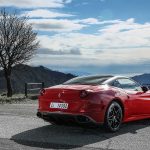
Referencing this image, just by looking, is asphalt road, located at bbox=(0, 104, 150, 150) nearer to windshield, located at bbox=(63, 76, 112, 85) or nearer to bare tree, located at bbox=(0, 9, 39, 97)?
windshield, located at bbox=(63, 76, 112, 85)

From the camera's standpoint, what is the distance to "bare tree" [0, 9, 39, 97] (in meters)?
52.1

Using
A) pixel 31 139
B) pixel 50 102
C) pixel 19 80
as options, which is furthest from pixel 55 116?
pixel 19 80

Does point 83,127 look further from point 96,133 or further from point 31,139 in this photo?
point 31,139

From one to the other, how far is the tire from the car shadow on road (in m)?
0.15

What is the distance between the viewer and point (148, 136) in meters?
9.81

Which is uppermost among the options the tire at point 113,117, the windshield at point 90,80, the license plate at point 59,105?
the windshield at point 90,80

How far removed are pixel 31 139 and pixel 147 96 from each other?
3773mm

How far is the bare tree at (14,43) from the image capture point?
52.1 meters

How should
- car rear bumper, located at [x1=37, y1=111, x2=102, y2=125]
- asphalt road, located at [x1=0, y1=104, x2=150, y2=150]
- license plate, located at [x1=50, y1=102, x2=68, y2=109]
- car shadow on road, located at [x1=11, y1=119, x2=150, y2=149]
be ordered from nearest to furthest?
asphalt road, located at [x1=0, y1=104, x2=150, y2=150] < car shadow on road, located at [x1=11, y1=119, x2=150, y2=149] < car rear bumper, located at [x1=37, y1=111, x2=102, y2=125] < license plate, located at [x1=50, y1=102, x2=68, y2=109]

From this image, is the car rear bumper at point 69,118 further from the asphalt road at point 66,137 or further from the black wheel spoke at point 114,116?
the black wheel spoke at point 114,116

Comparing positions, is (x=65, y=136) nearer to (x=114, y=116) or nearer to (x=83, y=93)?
(x=83, y=93)

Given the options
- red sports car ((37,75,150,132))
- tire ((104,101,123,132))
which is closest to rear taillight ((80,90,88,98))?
red sports car ((37,75,150,132))

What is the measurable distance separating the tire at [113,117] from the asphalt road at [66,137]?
0.17 metres

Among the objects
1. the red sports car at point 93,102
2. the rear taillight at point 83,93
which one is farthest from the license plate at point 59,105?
the rear taillight at point 83,93
